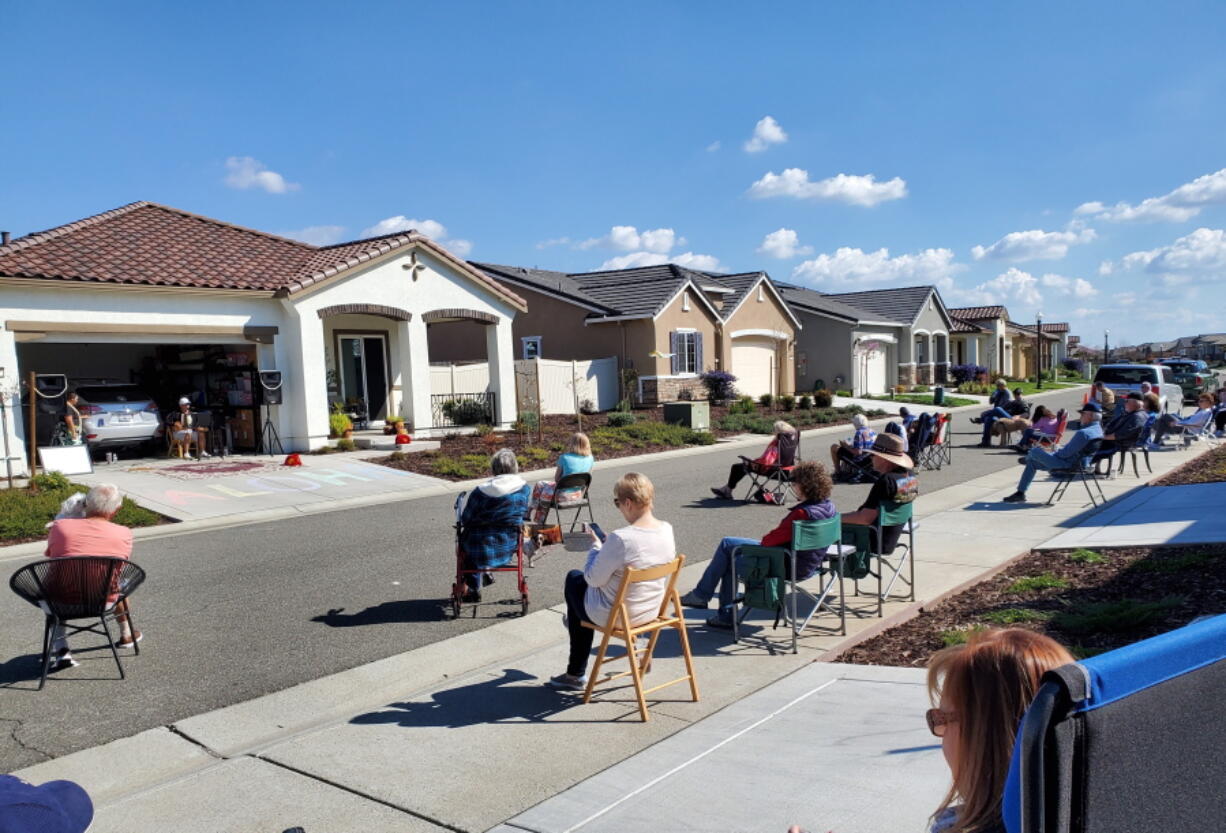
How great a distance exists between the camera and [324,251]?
21953mm

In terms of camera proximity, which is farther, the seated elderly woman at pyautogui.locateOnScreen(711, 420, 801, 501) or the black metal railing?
the black metal railing

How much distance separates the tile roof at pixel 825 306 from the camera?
131 feet

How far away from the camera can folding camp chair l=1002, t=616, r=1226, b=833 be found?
1.38m

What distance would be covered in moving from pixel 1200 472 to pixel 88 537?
1467 centimetres

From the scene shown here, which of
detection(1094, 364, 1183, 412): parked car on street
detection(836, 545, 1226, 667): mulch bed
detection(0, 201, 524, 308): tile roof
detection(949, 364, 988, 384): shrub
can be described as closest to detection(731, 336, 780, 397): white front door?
detection(1094, 364, 1183, 412): parked car on street

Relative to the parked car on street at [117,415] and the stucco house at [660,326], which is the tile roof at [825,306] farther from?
the parked car on street at [117,415]

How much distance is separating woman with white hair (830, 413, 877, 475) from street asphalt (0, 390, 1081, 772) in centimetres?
62

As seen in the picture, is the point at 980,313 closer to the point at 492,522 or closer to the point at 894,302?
the point at 894,302

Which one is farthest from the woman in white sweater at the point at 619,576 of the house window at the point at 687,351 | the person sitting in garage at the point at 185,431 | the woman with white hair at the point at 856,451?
the house window at the point at 687,351

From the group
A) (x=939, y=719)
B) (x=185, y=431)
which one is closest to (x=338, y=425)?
(x=185, y=431)

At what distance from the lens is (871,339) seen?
4034 cm

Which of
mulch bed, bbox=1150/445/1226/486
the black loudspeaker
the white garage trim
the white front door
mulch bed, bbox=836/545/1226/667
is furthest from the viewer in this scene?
the white front door

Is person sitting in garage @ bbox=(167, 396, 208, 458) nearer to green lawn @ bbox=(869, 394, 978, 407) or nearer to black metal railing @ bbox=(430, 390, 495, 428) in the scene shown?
black metal railing @ bbox=(430, 390, 495, 428)

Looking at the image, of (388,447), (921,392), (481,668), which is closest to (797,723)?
(481,668)
